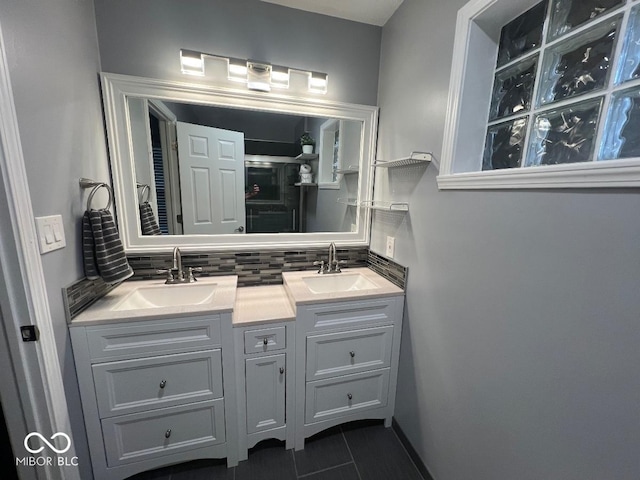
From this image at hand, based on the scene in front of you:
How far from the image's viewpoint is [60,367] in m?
0.97

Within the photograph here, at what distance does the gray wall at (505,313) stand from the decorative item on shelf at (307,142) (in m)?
0.52

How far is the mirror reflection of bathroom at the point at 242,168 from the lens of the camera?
1.50 meters

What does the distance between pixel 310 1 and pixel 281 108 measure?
22.5 inches

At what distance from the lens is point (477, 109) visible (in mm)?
1077

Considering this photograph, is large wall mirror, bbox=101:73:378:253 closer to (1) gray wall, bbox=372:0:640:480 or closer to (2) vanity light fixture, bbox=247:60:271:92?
(2) vanity light fixture, bbox=247:60:271:92

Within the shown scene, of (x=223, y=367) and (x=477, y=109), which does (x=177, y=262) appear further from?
(x=477, y=109)

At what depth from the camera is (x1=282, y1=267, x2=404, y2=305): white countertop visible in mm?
1311

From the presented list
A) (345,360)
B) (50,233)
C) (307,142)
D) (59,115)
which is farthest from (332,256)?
(59,115)

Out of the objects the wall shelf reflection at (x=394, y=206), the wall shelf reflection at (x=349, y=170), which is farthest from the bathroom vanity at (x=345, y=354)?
the wall shelf reflection at (x=349, y=170)

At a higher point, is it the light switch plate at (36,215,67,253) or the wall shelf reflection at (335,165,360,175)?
the wall shelf reflection at (335,165,360,175)

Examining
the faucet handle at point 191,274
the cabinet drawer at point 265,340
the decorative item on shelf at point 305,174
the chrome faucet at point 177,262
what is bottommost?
the cabinet drawer at point 265,340

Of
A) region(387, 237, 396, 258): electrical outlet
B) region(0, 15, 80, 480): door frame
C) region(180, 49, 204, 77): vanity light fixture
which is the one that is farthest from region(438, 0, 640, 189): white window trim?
region(0, 15, 80, 480): door frame

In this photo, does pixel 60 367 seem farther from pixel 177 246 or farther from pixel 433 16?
pixel 433 16

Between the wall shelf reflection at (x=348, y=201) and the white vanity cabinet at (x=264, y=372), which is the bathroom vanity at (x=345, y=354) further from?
the wall shelf reflection at (x=348, y=201)
